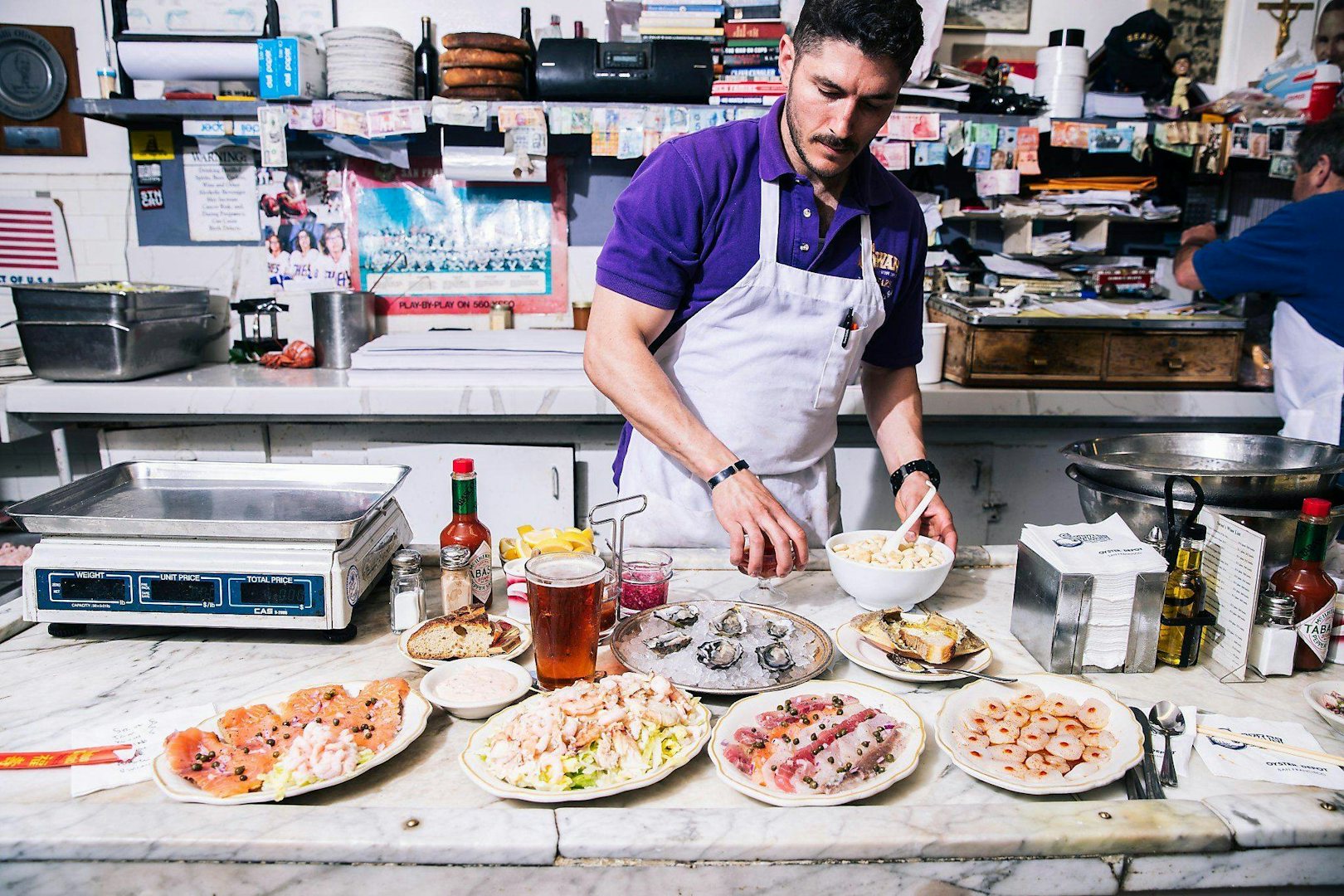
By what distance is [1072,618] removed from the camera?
145 cm

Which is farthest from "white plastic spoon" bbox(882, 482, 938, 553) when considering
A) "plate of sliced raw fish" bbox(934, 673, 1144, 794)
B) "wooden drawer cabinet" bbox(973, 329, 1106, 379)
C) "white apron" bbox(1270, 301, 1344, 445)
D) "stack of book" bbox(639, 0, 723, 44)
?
"stack of book" bbox(639, 0, 723, 44)

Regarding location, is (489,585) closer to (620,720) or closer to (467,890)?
(620,720)

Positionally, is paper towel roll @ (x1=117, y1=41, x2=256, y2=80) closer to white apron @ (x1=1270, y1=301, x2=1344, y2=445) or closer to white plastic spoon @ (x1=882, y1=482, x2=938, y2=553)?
white plastic spoon @ (x1=882, y1=482, x2=938, y2=553)

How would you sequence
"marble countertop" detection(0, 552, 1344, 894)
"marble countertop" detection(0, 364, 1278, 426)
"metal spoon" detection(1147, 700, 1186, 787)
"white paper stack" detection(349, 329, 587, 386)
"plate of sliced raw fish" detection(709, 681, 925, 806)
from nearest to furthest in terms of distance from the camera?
"marble countertop" detection(0, 552, 1344, 894)
"plate of sliced raw fish" detection(709, 681, 925, 806)
"metal spoon" detection(1147, 700, 1186, 787)
"marble countertop" detection(0, 364, 1278, 426)
"white paper stack" detection(349, 329, 587, 386)

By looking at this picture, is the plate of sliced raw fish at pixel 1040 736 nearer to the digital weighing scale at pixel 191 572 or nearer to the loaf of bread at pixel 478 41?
the digital weighing scale at pixel 191 572

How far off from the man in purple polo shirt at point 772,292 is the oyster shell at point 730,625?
0.63 ft

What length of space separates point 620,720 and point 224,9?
146 inches

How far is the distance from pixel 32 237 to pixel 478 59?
6.88ft

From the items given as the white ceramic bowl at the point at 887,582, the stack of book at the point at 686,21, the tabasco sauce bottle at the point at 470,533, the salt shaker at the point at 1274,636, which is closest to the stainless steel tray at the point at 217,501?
the tabasco sauce bottle at the point at 470,533

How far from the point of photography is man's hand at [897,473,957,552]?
1797 mm

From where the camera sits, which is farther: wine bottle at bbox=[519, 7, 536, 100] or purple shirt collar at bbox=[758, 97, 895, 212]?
wine bottle at bbox=[519, 7, 536, 100]

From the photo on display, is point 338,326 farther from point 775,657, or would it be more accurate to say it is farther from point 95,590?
point 775,657

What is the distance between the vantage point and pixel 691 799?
1.15m

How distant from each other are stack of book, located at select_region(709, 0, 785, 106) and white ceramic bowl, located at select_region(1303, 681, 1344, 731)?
272 cm
